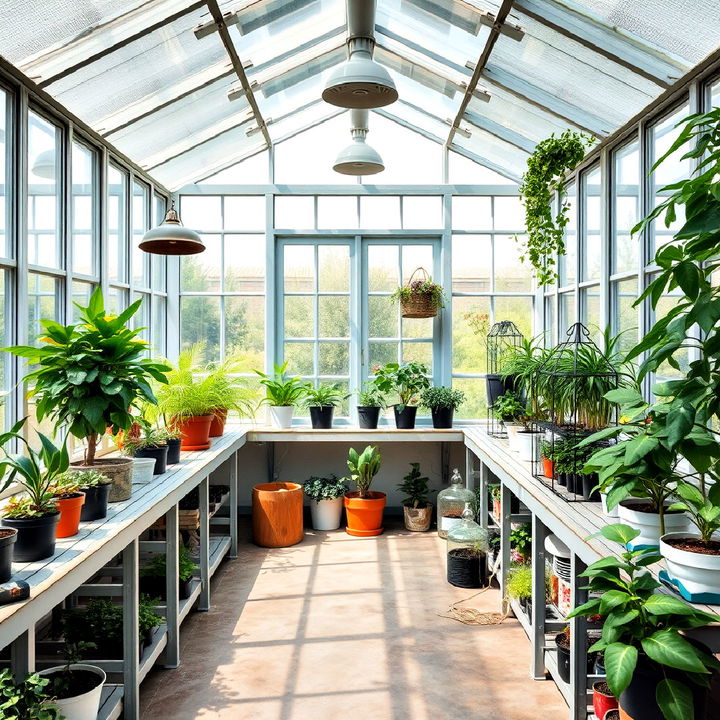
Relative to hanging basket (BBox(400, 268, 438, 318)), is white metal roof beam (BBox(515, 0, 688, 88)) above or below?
above

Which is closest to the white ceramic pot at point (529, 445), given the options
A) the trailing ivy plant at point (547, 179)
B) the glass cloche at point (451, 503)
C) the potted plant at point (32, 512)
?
the glass cloche at point (451, 503)

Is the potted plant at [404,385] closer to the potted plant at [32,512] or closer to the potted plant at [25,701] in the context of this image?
the potted plant at [32,512]

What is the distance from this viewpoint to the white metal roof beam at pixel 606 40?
A: 333 centimetres

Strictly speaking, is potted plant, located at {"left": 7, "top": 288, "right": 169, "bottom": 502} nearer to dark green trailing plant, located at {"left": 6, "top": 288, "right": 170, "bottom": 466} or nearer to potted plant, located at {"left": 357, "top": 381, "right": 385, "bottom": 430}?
dark green trailing plant, located at {"left": 6, "top": 288, "right": 170, "bottom": 466}

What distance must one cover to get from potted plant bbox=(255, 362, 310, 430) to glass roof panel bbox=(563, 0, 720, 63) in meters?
3.68

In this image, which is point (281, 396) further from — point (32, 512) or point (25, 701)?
point (25, 701)

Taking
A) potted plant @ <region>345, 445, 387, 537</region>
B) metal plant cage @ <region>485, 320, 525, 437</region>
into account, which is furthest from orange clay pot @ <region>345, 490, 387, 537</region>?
metal plant cage @ <region>485, 320, 525, 437</region>

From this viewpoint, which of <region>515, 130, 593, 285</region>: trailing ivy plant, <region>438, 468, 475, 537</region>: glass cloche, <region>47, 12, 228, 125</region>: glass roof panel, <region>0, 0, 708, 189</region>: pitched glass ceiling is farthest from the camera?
<region>438, 468, 475, 537</region>: glass cloche

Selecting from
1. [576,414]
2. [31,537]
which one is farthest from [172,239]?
[576,414]

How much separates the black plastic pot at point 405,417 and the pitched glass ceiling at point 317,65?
2255mm

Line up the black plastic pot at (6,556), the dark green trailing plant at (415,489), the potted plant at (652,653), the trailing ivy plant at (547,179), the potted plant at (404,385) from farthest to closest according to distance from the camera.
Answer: the dark green trailing plant at (415,489) < the potted plant at (404,385) < the trailing ivy plant at (547,179) < the black plastic pot at (6,556) < the potted plant at (652,653)

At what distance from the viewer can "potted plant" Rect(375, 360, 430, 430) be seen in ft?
19.9

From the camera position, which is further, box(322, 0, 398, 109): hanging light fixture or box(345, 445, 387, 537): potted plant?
box(345, 445, 387, 537): potted plant

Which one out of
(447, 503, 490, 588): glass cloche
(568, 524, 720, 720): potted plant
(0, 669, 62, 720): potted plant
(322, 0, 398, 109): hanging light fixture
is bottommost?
(447, 503, 490, 588): glass cloche
